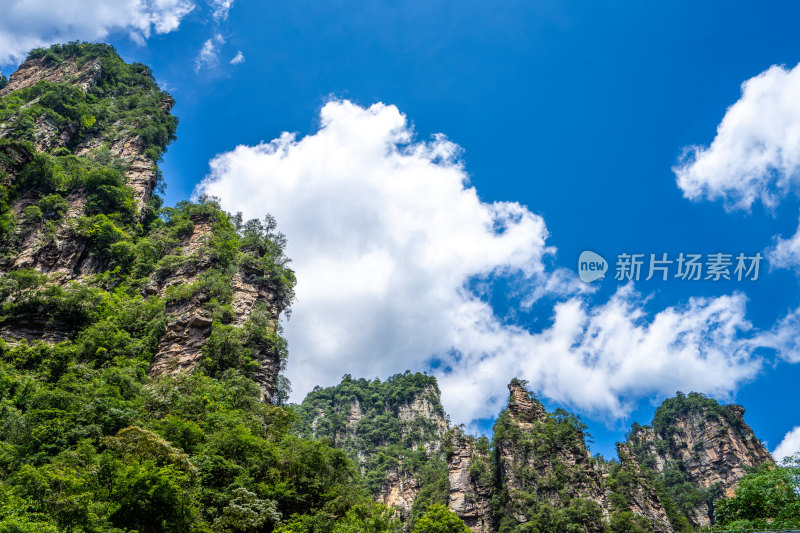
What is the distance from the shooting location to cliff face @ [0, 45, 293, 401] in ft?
96.4

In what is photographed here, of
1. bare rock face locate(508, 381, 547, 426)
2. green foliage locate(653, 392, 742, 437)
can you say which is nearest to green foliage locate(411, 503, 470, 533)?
bare rock face locate(508, 381, 547, 426)

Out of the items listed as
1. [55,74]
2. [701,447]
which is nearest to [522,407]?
[701,447]

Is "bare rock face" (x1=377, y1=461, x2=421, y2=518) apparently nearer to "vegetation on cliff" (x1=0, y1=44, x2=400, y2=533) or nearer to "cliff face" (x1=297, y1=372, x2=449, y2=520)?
"cliff face" (x1=297, y1=372, x2=449, y2=520)

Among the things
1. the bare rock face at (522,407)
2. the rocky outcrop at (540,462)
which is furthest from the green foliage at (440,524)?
the bare rock face at (522,407)

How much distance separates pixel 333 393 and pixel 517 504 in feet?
206

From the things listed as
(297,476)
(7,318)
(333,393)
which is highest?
(333,393)

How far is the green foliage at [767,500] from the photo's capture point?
914 inches

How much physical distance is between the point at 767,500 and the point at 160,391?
33.9 meters

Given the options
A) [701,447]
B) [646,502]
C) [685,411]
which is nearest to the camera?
[646,502]

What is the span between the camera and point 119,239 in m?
35.9

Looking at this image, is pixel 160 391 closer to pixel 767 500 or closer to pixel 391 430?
pixel 767 500

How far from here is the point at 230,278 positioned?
33.8 metres

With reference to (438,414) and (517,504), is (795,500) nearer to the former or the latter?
(517,504)

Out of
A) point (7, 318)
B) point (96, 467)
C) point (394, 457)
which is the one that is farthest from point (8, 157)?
point (394, 457)
